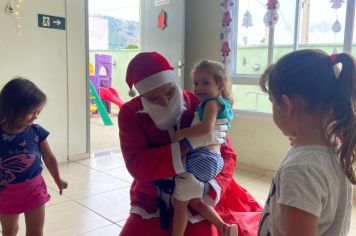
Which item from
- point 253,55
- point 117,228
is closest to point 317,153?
point 117,228

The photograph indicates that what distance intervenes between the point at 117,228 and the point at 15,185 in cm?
86

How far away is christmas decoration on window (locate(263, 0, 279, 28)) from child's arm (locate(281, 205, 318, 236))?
2631 millimetres

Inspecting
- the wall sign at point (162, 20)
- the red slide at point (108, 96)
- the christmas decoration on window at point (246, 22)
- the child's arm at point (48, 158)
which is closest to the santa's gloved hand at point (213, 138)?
the child's arm at point (48, 158)

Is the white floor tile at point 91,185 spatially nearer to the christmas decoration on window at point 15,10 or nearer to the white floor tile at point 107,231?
the white floor tile at point 107,231

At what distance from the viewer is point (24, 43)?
312cm

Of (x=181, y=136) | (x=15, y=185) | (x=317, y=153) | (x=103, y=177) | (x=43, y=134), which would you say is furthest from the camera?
(x=103, y=177)

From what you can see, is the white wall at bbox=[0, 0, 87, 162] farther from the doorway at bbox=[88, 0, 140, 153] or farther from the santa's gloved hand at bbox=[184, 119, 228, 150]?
the santa's gloved hand at bbox=[184, 119, 228, 150]

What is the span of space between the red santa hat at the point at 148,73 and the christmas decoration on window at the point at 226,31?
83.4 inches

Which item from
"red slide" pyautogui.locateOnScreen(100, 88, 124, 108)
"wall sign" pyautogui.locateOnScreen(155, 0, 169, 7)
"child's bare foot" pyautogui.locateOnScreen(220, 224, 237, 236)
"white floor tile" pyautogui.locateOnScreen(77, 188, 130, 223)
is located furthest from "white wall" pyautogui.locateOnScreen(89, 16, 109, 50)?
"child's bare foot" pyautogui.locateOnScreen(220, 224, 237, 236)

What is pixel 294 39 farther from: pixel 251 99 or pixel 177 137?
pixel 177 137

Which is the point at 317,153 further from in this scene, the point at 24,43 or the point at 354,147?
the point at 24,43

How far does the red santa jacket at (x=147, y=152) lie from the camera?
1.26 meters

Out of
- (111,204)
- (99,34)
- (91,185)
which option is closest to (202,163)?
(111,204)

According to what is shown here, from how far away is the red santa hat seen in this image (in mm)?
1276
